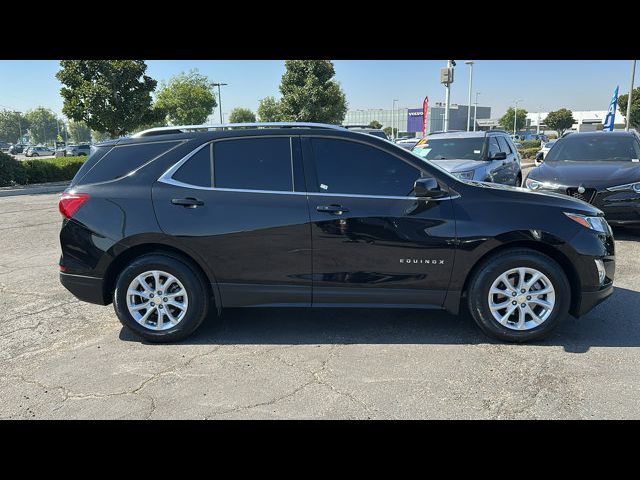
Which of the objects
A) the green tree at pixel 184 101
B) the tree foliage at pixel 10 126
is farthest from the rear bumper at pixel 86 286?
the tree foliage at pixel 10 126

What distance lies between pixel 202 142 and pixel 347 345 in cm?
220

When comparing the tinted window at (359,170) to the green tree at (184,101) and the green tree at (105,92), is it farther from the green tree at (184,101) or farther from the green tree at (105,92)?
the green tree at (184,101)

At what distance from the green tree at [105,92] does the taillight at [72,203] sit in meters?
19.0

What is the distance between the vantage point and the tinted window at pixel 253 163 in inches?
156

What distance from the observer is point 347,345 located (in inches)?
157

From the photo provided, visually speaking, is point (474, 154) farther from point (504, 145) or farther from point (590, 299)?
point (590, 299)

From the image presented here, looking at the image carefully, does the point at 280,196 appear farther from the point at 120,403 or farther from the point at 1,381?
the point at 1,381

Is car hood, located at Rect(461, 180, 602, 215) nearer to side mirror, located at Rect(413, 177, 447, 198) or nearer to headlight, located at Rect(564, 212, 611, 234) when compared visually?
headlight, located at Rect(564, 212, 611, 234)

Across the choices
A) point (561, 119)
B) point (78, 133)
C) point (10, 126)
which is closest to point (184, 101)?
point (561, 119)

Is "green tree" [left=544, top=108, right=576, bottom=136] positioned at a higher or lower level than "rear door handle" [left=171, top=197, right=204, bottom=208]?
higher

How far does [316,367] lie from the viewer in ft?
11.8

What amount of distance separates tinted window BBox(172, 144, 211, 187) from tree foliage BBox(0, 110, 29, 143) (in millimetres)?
141879

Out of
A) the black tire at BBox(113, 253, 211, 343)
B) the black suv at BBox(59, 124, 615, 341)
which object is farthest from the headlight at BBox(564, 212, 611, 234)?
the black tire at BBox(113, 253, 211, 343)

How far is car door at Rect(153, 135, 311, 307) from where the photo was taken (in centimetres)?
390
